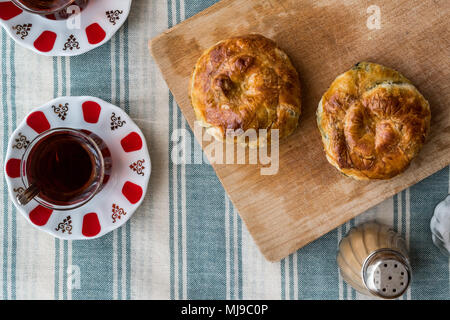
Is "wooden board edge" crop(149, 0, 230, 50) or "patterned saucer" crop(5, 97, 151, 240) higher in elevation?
"wooden board edge" crop(149, 0, 230, 50)

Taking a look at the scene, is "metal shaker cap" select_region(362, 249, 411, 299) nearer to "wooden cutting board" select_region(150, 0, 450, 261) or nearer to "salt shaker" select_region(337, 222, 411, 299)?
"salt shaker" select_region(337, 222, 411, 299)

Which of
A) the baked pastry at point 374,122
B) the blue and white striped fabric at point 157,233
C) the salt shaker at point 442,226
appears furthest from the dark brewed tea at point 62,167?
the salt shaker at point 442,226

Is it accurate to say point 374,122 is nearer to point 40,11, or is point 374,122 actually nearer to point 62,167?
point 62,167

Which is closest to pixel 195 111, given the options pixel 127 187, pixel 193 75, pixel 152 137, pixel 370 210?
pixel 193 75

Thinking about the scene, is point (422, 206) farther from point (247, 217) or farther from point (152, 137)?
point (152, 137)

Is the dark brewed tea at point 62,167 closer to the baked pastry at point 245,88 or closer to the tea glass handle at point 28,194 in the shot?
the tea glass handle at point 28,194

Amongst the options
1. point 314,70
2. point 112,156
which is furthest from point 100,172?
point 314,70

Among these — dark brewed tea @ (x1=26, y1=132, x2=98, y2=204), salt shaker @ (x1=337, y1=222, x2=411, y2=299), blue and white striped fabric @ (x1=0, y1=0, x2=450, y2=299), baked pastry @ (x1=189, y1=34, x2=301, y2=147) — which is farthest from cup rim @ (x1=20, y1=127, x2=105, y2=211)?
salt shaker @ (x1=337, y1=222, x2=411, y2=299)
